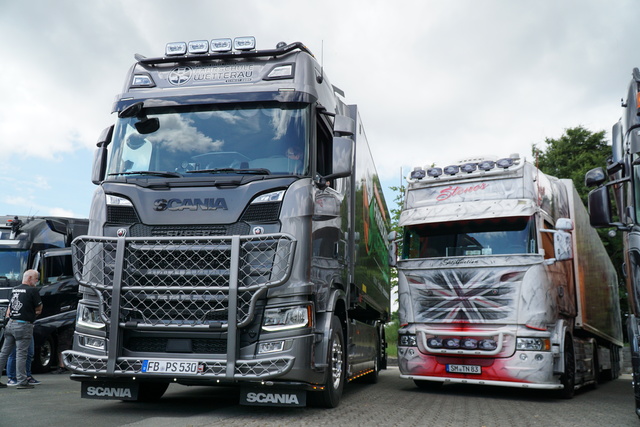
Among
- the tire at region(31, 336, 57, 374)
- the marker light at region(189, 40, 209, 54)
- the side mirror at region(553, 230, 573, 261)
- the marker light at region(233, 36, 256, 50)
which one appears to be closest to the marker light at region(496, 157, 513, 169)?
the side mirror at region(553, 230, 573, 261)

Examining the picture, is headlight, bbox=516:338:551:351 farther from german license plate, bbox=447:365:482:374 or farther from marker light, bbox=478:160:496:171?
marker light, bbox=478:160:496:171

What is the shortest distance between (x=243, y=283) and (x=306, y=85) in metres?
2.42

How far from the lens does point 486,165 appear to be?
11164mm

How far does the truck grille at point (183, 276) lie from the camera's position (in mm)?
6590

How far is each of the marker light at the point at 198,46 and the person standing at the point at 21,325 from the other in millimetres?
5172

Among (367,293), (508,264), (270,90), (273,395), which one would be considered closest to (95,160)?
(270,90)

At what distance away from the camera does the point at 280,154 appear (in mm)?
7184

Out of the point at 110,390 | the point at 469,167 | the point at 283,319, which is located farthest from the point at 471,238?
the point at 110,390

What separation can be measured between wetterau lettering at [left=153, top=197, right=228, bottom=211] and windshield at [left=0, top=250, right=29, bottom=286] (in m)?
8.68

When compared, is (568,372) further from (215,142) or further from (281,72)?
(215,142)

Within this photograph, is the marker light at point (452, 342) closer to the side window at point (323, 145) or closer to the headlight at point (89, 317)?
the side window at point (323, 145)

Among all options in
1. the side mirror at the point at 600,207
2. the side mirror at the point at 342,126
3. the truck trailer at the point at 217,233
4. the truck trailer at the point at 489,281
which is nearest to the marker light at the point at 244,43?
the truck trailer at the point at 217,233

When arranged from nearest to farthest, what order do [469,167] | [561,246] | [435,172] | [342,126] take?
[342,126] → [561,246] → [469,167] → [435,172]

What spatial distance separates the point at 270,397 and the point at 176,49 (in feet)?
14.1
